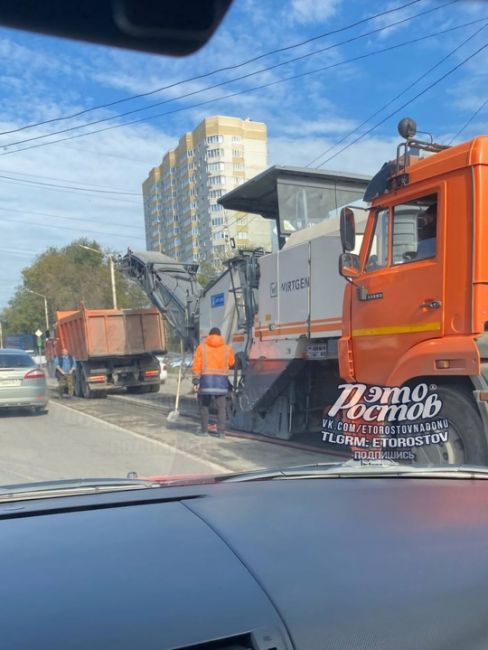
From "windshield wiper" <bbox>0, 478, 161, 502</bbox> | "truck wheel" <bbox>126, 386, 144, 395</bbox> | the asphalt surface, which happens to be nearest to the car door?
the asphalt surface

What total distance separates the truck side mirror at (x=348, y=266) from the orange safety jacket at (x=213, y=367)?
160 inches

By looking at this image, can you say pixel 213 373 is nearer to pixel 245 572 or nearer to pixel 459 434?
pixel 459 434

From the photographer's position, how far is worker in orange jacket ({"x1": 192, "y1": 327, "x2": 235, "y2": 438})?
1021 centimetres

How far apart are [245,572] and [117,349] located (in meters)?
17.3

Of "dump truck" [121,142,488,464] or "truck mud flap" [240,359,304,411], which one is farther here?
"truck mud flap" [240,359,304,411]

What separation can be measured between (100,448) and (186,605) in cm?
810

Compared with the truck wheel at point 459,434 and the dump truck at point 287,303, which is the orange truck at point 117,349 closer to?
the dump truck at point 287,303

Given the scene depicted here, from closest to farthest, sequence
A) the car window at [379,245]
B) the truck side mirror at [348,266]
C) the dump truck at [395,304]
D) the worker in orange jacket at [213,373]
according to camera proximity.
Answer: the dump truck at [395,304] → the car window at [379,245] → the truck side mirror at [348,266] → the worker in orange jacket at [213,373]

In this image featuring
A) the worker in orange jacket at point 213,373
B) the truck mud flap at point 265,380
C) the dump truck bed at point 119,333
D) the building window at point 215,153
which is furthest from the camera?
the building window at point 215,153

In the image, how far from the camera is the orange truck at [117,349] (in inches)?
729

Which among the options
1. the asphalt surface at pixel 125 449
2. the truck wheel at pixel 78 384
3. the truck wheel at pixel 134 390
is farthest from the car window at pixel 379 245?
the truck wheel at pixel 78 384

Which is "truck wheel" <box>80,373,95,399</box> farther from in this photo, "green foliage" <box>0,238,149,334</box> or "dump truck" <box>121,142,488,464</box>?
"green foliage" <box>0,238,149,334</box>

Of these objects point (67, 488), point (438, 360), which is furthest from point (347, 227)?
point (67, 488)

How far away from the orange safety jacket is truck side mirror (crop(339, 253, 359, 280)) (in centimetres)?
407
